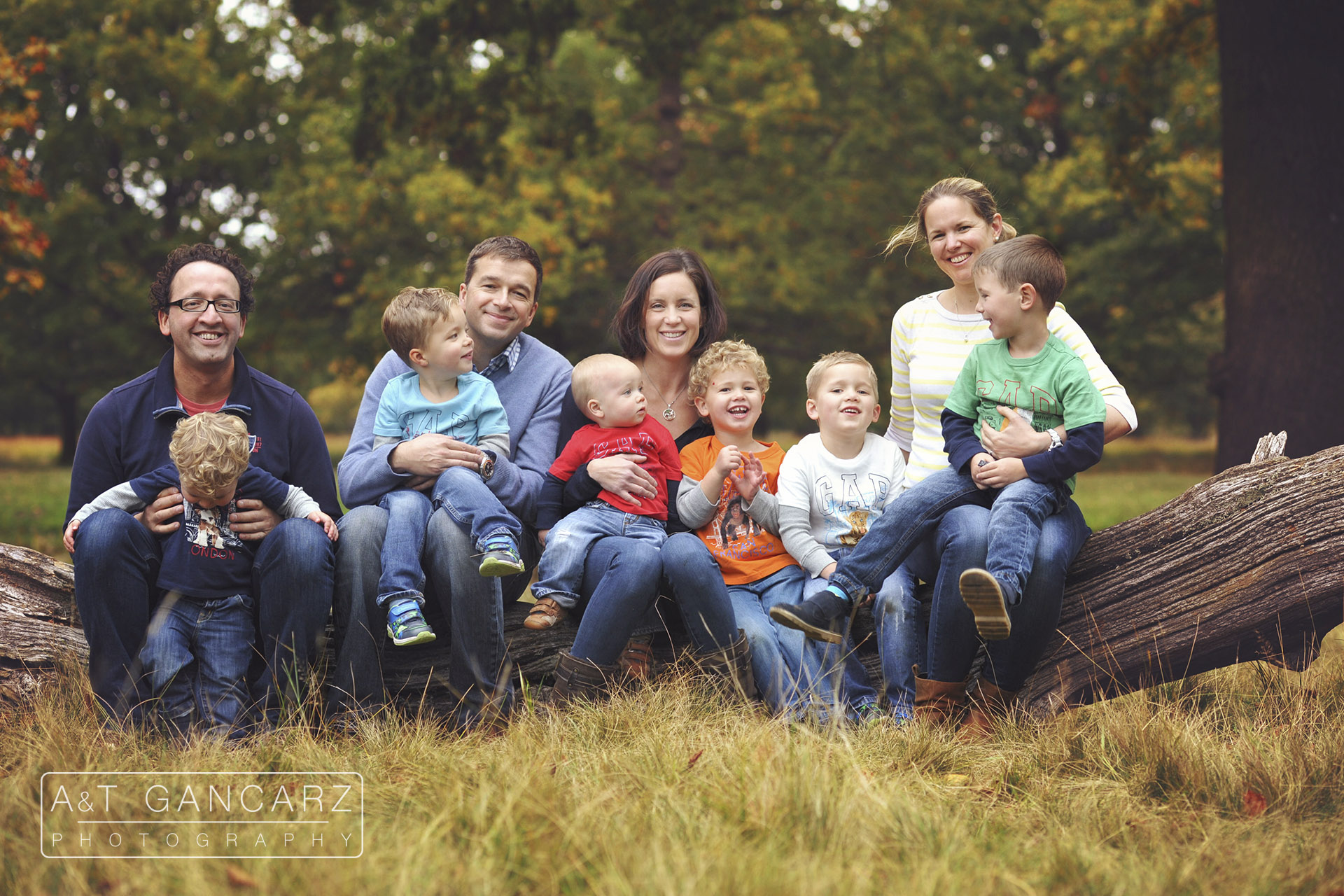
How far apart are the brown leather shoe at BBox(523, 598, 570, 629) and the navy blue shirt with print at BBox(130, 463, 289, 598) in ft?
3.09

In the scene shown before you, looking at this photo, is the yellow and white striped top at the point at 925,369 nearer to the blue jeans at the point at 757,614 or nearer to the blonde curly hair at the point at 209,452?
the blue jeans at the point at 757,614

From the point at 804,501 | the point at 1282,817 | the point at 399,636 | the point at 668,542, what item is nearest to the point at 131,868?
the point at 399,636

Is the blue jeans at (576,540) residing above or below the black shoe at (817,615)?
above

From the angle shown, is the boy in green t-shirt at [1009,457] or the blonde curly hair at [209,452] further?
the boy in green t-shirt at [1009,457]

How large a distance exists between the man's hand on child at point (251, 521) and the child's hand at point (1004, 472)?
2381 mm

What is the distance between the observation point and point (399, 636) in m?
3.21

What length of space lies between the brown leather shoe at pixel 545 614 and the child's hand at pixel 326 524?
707 mm

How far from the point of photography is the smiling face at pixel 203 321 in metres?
3.46

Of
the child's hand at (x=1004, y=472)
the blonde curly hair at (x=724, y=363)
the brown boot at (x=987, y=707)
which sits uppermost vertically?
the blonde curly hair at (x=724, y=363)

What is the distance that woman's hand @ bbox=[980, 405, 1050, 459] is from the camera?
3.38m

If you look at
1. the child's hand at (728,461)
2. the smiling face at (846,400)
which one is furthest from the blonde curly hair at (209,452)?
the smiling face at (846,400)

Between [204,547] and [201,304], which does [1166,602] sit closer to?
[204,547]

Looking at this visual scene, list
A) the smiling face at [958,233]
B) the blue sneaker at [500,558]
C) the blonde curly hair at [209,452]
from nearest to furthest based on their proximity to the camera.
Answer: the blonde curly hair at [209,452] < the blue sneaker at [500,558] < the smiling face at [958,233]

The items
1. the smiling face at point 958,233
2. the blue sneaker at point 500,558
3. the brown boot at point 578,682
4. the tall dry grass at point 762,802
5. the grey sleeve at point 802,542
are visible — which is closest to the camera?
the tall dry grass at point 762,802
